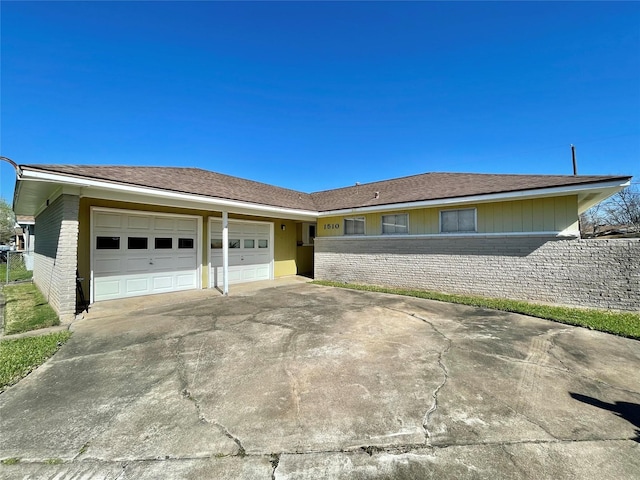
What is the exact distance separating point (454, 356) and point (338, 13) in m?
10.4

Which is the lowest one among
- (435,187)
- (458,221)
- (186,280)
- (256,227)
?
(186,280)

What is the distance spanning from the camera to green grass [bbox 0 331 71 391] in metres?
3.58

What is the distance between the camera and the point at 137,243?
8648 mm

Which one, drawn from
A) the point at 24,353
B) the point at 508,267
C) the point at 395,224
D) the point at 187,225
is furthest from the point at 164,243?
the point at 508,267

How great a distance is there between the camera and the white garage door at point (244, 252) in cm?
1059

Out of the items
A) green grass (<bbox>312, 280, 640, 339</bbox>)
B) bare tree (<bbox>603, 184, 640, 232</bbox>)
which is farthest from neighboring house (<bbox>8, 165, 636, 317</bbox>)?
bare tree (<bbox>603, 184, 640, 232</bbox>)

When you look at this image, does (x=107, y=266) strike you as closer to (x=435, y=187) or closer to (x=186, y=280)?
(x=186, y=280)

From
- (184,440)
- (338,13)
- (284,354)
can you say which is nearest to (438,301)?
(284,354)

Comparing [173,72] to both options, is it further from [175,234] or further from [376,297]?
[376,297]

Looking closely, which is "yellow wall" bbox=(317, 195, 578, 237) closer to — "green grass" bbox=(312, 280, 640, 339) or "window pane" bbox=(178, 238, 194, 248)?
"green grass" bbox=(312, 280, 640, 339)

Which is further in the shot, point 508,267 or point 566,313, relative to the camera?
point 508,267

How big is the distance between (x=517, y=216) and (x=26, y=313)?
1357cm

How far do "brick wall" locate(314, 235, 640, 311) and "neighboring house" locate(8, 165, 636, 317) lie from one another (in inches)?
1.8

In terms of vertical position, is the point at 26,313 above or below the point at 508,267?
below
